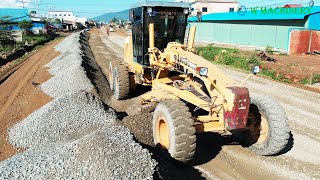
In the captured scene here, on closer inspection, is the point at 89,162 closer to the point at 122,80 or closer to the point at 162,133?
the point at 162,133

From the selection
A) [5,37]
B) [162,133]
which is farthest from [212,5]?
[162,133]

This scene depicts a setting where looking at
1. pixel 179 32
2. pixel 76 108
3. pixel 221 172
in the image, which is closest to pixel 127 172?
pixel 221 172

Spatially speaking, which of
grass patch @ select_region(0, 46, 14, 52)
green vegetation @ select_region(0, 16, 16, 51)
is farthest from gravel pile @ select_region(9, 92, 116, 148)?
green vegetation @ select_region(0, 16, 16, 51)

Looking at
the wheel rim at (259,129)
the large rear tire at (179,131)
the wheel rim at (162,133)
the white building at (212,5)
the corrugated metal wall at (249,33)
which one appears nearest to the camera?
the large rear tire at (179,131)

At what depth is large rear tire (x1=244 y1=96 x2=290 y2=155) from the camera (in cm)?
652

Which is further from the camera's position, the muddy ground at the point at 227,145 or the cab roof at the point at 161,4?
the cab roof at the point at 161,4

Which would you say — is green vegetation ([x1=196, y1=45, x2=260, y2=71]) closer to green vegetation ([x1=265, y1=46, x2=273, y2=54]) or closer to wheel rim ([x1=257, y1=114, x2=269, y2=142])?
green vegetation ([x1=265, y1=46, x2=273, y2=54])

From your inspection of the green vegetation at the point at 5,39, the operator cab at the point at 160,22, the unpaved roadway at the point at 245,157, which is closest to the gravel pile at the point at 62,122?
the unpaved roadway at the point at 245,157

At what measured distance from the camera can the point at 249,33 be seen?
3122 cm

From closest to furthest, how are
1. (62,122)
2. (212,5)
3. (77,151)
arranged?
(77,151) → (62,122) → (212,5)

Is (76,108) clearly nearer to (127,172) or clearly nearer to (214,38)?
(127,172)

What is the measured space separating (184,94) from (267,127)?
1955mm

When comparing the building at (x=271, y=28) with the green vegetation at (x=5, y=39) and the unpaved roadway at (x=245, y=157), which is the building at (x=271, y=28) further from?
the green vegetation at (x=5, y=39)

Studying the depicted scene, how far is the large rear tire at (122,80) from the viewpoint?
10766 millimetres
